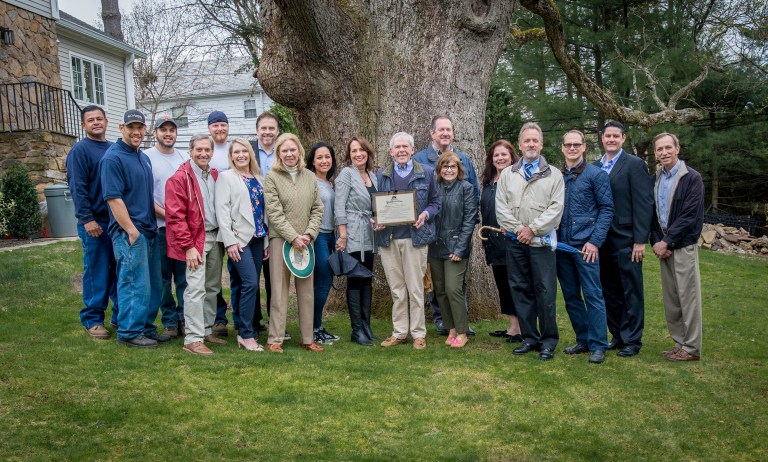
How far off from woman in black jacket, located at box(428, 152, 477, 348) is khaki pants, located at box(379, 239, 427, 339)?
20 cm

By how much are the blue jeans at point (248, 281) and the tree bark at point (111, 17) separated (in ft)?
74.5

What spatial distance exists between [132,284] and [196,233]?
0.68 m

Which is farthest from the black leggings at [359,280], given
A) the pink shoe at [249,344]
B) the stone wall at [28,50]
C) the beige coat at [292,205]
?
the stone wall at [28,50]

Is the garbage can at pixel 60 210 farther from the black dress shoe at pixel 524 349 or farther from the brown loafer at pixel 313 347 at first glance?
the black dress shoe at pixel 524 349

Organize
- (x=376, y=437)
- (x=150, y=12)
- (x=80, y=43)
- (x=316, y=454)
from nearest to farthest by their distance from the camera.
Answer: (x=316, y=454), (x=376, y=437), (x=80, y=43), (x=150, y=12)

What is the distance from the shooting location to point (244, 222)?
19.2ft

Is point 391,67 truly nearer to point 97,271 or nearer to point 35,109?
point 97,271

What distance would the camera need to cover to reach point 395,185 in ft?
20.6

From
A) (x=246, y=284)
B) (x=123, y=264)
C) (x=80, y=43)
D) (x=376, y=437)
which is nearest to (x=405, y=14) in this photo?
(x=246, y=284)

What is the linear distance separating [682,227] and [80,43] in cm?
1913

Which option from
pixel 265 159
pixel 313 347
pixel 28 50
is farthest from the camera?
pixel 28 50

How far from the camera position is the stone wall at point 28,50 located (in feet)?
53.3

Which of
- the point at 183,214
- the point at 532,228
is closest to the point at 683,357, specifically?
the point at 532,228

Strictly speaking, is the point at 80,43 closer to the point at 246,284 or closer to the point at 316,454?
the point at 246,284
